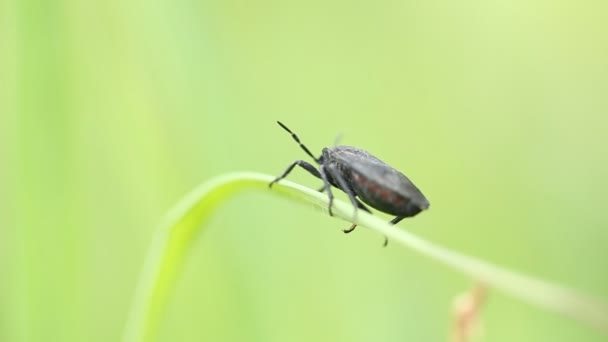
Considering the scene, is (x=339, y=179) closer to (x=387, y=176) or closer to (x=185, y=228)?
(x=387, y=176)

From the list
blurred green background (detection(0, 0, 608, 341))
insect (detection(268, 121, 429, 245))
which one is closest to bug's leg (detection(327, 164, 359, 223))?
insect (detection(268, 121, 429, 245))

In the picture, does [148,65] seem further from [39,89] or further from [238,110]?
[39,89]

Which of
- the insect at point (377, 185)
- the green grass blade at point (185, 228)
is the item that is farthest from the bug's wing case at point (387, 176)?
the green grass blade at point (185, 228)

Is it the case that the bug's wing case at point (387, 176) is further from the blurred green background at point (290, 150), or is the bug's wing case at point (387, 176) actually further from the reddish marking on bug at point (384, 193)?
the blurred green background at point (290, 150)

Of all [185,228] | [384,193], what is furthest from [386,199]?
[185,228]

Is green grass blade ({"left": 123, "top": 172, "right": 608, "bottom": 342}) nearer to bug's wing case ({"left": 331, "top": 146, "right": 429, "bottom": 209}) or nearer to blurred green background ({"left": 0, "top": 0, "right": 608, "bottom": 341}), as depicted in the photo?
blurred green background ({"left": 0, "top": 0, "right": 608, "bottom": 341})

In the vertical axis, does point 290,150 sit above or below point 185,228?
below
